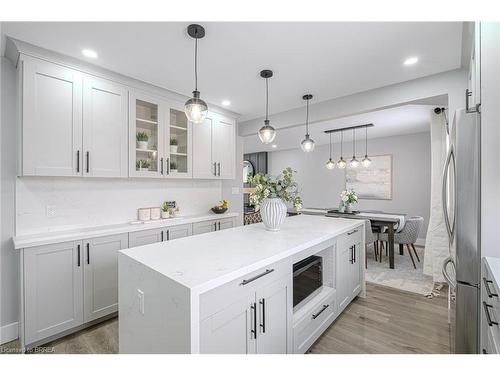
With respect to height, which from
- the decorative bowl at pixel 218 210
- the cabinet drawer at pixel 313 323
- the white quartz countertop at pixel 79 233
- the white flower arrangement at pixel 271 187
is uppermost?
the white flower arrangement at pixel 271 187

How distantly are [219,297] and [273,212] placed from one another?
3.60ft

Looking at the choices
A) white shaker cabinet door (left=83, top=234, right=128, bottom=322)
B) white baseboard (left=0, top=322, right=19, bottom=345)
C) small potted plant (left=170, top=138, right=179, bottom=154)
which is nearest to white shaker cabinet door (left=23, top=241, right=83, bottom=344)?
white shaker cabinet door (left=83, top=234, right=128, bottom=322)

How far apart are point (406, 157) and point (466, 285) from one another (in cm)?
507

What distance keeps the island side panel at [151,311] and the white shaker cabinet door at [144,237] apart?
3.58 feet

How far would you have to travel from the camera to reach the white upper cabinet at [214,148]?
11.1 feet

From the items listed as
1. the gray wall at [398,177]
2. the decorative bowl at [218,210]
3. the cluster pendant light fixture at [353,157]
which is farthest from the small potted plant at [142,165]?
the gray wall at [398,177]

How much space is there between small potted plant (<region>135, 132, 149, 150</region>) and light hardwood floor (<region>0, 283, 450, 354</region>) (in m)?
1.85

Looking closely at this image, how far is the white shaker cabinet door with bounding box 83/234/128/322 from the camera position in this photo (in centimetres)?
218

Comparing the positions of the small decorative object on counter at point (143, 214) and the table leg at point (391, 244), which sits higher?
the small decorative object on counter at point (143, 214)

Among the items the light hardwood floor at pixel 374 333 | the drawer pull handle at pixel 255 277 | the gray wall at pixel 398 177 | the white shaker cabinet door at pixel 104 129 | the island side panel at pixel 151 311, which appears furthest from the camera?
the gray wall at pixel 398 177

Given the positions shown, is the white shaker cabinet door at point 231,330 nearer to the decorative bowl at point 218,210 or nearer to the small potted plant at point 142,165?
the small potted plant at point 142,165
